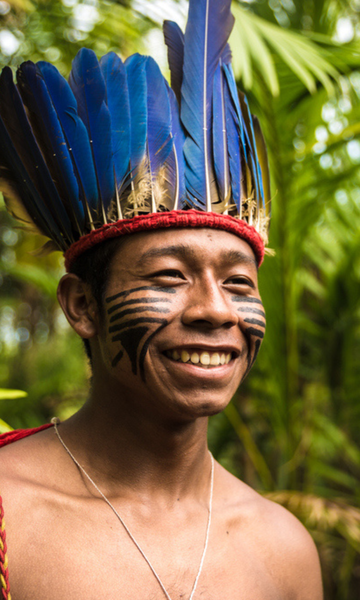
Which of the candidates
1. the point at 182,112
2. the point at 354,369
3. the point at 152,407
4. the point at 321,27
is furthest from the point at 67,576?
the point at 321,27

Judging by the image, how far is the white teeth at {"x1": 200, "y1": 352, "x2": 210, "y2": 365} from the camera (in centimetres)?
161

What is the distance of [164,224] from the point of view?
5.39 ft

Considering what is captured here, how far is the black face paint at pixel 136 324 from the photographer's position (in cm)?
158

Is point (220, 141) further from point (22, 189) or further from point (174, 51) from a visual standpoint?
point (22, 189)

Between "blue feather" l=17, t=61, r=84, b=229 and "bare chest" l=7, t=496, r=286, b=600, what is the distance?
912mm

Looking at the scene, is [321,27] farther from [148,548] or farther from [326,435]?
[148,548]

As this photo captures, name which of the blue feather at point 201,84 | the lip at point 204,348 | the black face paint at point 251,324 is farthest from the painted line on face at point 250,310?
the blue feather at point 201,84

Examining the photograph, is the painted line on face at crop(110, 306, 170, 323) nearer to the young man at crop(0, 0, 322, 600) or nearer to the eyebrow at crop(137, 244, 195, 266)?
the young man at crop(0, 0, 322, 600)

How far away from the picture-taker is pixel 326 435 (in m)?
3.87

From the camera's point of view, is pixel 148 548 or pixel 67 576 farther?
pixel 148 548

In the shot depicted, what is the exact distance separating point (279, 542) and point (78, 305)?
1.10m

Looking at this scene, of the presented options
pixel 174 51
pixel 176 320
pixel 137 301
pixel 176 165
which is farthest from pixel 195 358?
pixel 174 51

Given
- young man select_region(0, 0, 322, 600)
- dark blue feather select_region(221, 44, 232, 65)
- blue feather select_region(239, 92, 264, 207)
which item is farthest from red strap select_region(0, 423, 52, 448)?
dark blue feather select_region(221, 44, 232, 65)

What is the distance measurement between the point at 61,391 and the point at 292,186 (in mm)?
A: 3092
